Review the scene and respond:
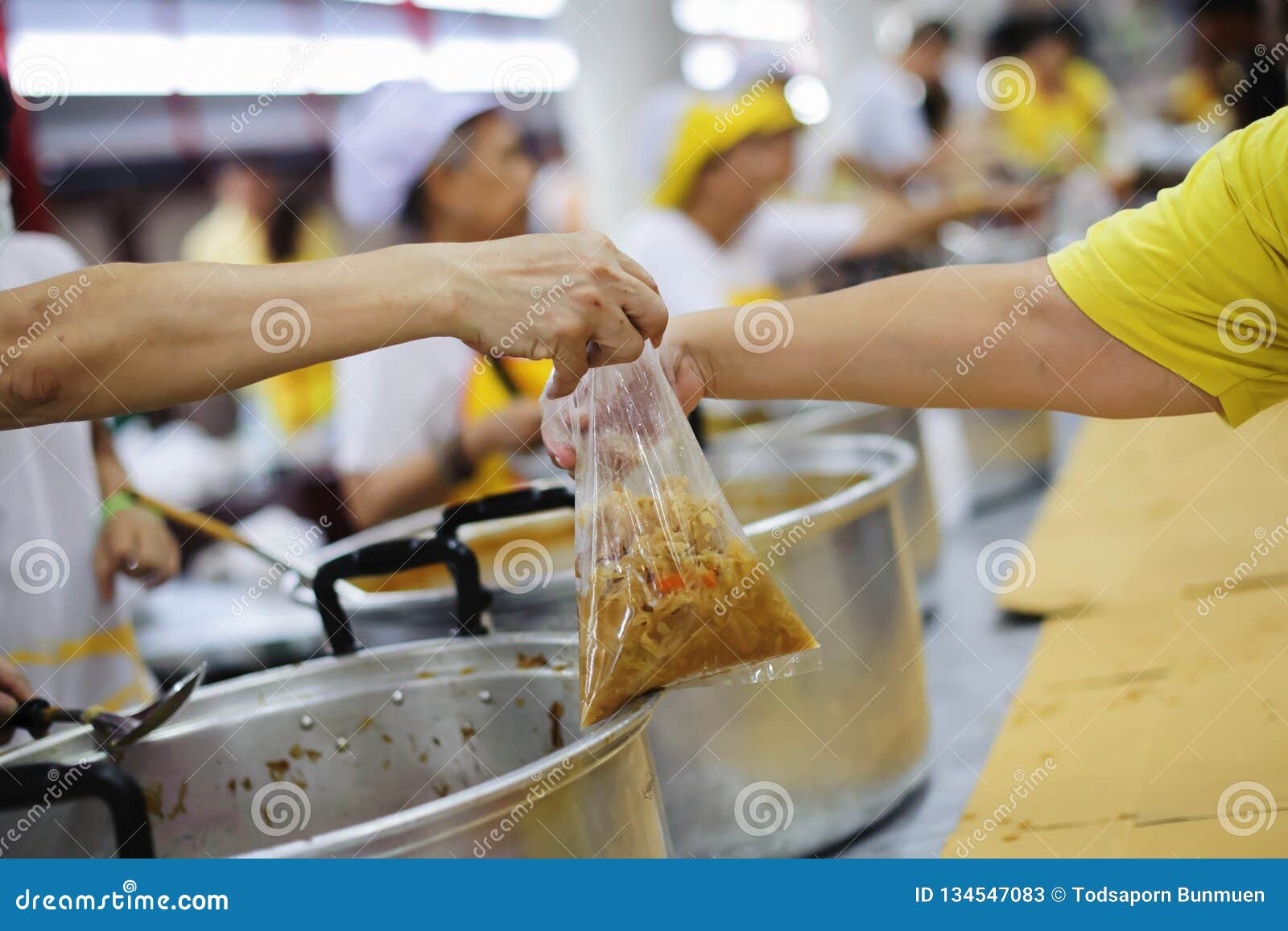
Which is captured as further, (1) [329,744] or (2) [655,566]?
(1) [329,744]

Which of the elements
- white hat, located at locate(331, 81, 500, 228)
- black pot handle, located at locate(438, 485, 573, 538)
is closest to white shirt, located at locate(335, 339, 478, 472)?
white hat, located at locate(331, 81, 500, 228)

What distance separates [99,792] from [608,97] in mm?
5243

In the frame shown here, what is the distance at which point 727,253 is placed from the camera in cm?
274

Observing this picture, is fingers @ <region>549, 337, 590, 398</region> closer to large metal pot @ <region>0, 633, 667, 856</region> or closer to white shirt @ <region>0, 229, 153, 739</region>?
large metal pot @ <region>0, 633, 667, 856</region>

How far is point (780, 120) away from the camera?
2727 millimetres

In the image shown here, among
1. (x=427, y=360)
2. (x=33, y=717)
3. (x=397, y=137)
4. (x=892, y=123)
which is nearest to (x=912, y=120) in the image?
(x=892, y=123)

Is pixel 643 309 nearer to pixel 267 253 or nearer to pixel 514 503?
pixel 514 503

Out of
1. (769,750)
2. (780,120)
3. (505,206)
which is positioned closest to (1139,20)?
(780,120)

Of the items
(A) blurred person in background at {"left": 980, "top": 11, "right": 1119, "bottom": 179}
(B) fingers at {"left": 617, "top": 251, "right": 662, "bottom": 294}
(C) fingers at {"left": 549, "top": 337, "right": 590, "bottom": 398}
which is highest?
(A) blurred person in background at {"left": 980, "top": 11, "right": 1119, "bottom": 179}

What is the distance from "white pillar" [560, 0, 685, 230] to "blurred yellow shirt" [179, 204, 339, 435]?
1510 millimetres

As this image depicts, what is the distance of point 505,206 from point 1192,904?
1.69 meters

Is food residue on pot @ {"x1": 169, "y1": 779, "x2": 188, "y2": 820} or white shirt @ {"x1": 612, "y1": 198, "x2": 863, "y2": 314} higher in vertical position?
white shirt @ {"x1": 612, "y1": 198, "x2": 863, "y2": 314}

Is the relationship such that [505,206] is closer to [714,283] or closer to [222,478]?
[714,283]

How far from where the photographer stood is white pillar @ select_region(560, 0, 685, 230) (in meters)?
5.47
